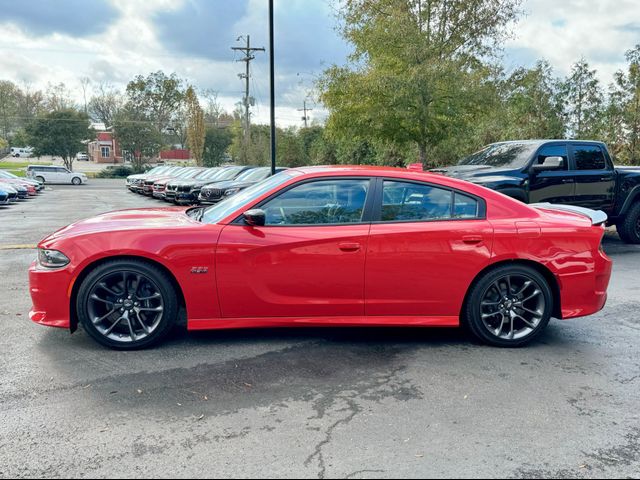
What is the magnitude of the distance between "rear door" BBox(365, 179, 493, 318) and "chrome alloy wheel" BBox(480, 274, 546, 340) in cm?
27

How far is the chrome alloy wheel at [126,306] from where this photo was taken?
13.7 ft

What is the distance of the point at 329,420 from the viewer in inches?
125

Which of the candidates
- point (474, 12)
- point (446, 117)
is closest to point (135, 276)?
point (446, 117)

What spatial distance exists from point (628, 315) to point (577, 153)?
4820 mm

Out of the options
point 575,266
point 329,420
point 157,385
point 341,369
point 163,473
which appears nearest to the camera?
point 163,473

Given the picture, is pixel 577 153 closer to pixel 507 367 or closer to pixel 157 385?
pixel 507 367

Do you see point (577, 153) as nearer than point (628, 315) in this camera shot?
No

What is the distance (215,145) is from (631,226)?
49.4 metres

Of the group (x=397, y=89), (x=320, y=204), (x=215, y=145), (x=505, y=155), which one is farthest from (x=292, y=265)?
(x=215, y=145)

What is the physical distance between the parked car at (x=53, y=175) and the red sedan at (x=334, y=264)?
122 ft

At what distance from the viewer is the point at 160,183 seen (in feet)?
72.3

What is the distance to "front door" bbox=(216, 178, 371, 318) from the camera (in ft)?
13.7

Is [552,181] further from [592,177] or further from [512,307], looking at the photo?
[512,307]

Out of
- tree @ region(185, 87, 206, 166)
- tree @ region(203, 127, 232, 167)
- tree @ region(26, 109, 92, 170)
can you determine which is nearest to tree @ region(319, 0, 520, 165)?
tree @ region(185, 87, 206, 166)
